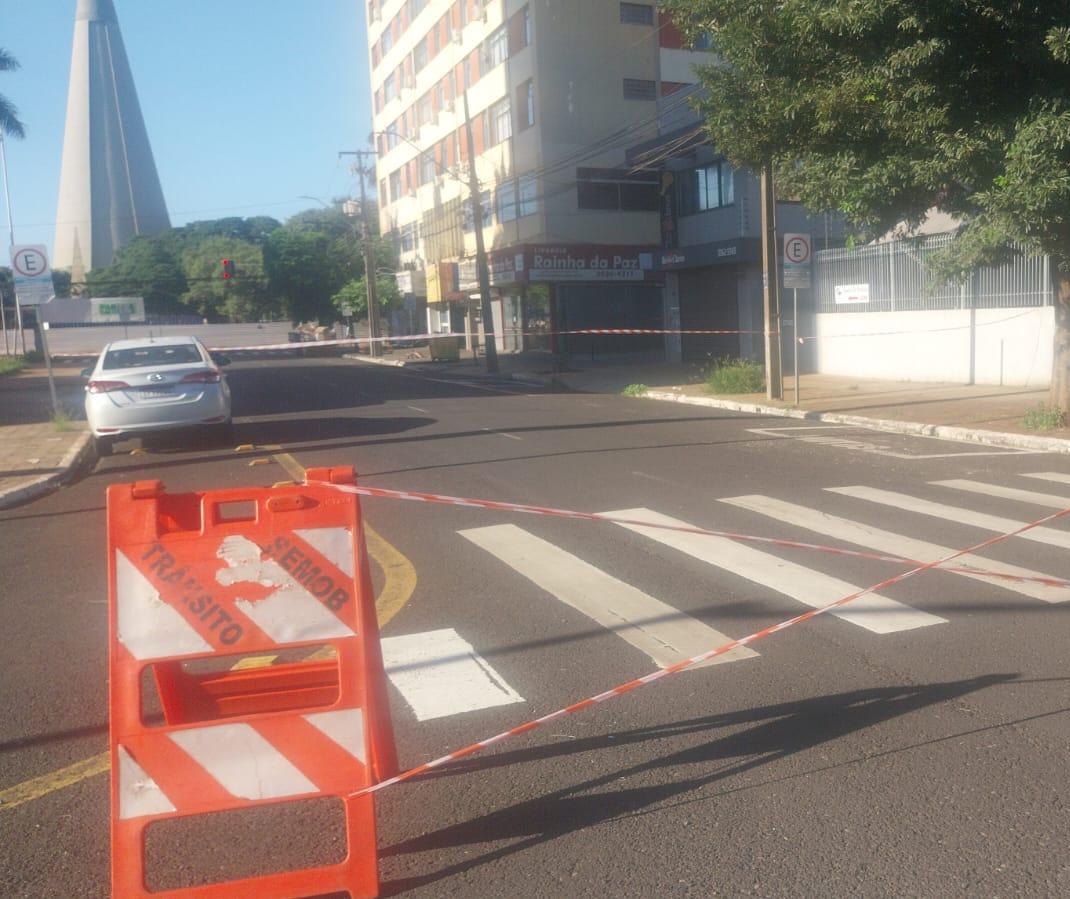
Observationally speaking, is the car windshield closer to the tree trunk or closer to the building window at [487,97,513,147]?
the tree trunk

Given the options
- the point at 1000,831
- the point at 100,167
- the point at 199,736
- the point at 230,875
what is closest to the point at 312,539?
the point at 199,736

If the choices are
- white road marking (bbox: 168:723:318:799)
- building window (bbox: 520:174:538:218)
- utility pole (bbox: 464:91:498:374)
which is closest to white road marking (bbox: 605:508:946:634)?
white road marking (bbox: 168:723:318:799)

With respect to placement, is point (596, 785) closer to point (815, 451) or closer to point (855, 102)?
point (815, 451)

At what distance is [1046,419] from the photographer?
14531 mm

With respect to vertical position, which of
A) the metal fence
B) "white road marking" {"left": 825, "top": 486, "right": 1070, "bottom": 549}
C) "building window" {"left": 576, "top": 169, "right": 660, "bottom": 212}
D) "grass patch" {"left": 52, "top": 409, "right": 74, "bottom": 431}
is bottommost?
"white road marking" {"left": 825, "top": 486, "right": 1070, "bottom": 549}

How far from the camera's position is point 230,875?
3715mm

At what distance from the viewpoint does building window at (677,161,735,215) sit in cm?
3356

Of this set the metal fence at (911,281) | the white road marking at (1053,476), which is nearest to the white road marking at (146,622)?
the white road marking at (1053,476)

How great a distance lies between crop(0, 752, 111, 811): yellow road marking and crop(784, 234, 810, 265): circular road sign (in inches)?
621

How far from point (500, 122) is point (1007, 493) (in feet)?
135

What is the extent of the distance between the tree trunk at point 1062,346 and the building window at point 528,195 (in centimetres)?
3182

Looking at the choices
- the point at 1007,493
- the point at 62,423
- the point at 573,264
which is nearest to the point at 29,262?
the point at 62,423

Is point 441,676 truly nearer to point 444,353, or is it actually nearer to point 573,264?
point 573,264

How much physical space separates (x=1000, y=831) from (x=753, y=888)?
978 mm
